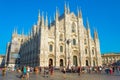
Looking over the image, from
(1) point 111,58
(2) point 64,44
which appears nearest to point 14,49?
(2) point 64,44

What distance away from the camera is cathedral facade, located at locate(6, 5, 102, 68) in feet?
143

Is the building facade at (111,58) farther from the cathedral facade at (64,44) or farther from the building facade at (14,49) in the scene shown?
the building facade at (14,49)

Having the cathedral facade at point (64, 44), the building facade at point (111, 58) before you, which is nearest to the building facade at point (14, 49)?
the cathedral facade at point (64, 44)

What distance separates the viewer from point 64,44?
47.6m

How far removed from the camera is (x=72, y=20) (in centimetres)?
5222

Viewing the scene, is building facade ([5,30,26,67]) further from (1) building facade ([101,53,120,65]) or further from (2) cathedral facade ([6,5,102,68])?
(1) building facade ([101,53,120,65])

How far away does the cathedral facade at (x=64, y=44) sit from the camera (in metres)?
43.7

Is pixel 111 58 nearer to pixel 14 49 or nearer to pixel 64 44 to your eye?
pixel 64 44

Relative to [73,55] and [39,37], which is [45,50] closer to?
[39,37]

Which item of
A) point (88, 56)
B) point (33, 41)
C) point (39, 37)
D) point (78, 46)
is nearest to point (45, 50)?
point (39, 37)

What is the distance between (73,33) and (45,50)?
40.1 feet

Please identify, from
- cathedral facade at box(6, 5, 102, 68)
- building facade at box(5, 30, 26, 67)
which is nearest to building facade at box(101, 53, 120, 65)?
cathedral facade at box(6, 5, 102, 68)

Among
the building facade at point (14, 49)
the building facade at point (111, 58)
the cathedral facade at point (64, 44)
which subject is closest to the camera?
the cathedral facade at point (64, 44)

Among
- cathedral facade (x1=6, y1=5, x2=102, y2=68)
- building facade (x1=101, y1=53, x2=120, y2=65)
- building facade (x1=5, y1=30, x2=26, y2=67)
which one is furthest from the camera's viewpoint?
building facade (x1=101, y1=53, x2=120, y2=65)
